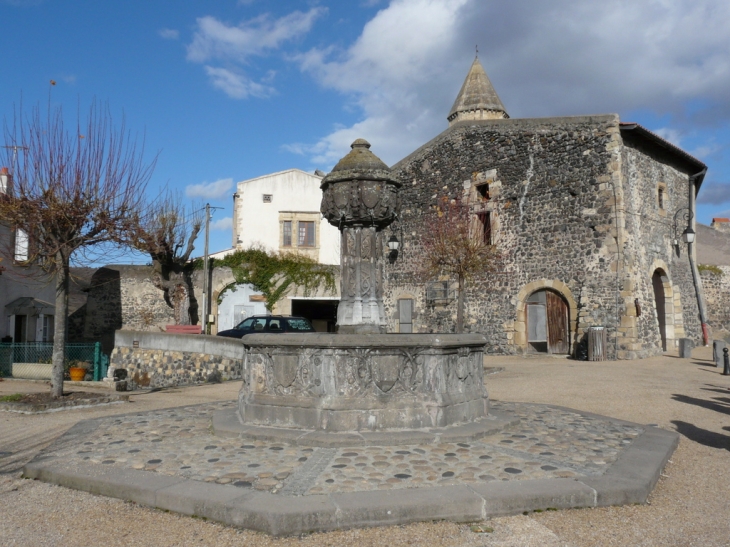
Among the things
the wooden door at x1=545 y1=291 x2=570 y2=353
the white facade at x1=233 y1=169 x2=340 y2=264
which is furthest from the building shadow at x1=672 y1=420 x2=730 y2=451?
the white facade at x1=233 y1=169 x2=340 y2=264

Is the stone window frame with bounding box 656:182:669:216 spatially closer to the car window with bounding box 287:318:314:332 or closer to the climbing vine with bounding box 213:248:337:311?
the car window with bounding box 287:318:314:332

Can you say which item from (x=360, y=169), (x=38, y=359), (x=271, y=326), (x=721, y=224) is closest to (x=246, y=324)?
(x=271, y=326)

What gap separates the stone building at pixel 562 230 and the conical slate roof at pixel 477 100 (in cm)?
651

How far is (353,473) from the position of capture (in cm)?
423

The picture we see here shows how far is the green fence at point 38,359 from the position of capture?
13883 millimetres

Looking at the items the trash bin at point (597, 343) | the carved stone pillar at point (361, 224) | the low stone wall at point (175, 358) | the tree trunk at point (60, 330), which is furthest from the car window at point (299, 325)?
the carved stone pillar at point (361, 224)

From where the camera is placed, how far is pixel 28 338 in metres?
17.0

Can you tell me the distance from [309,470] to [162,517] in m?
1.13

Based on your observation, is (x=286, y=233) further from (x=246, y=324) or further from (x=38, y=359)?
(x=38, y=359)

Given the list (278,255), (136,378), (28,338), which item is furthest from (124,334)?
(278,255)

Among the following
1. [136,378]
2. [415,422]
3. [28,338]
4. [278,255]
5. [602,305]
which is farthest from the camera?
[278,255]

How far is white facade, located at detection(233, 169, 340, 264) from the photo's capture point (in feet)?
91.2

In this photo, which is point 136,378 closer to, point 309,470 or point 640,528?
point 309,470

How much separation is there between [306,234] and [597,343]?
16.4m
